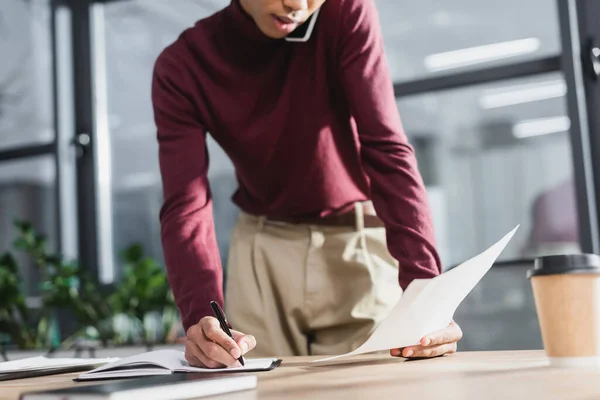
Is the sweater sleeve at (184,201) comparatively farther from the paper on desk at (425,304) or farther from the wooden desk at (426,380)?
the paper on desk at (425,304)

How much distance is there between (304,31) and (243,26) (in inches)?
5.3

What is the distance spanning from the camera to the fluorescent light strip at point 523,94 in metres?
2.79

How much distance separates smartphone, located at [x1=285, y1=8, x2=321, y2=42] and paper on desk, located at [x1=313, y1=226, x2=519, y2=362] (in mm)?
618

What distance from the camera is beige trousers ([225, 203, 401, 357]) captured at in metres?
1.58

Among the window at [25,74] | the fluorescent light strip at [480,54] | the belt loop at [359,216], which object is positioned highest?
the window at [25,74]

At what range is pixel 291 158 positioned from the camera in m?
1.59

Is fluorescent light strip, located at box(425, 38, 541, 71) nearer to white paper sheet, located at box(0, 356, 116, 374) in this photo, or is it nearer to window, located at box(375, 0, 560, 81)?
window, located at box(375, 0, 560, 81)

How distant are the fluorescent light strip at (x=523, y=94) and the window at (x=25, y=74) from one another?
2075 mm

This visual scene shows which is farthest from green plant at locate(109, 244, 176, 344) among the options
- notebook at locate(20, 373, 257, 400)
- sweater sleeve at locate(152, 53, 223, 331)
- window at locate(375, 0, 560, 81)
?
notebook at locate(20, 373, 257, 400)

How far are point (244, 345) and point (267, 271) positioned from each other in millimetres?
518

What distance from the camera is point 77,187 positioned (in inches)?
143

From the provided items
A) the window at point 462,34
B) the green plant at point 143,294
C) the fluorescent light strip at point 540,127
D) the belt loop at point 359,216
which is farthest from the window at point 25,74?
the belt loop at point 359,216

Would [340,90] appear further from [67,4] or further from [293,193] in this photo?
[67,4]

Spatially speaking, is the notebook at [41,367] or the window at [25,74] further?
the window at [25,74]
